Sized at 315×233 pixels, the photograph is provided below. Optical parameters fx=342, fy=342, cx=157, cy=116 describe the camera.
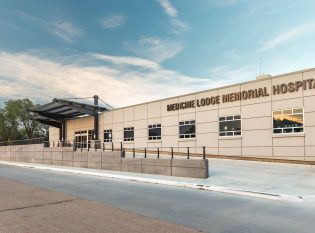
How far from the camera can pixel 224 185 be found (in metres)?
14.5

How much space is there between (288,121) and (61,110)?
102 feet

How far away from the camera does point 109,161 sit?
2405cm

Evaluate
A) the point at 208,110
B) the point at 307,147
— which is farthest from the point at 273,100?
the point at 208,110

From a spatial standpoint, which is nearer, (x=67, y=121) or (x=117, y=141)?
(x=117, y=141)

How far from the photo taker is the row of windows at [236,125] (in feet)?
74.8

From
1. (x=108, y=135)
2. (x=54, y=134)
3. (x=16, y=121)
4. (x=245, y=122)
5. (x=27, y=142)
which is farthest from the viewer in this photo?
(x=16, y=121)

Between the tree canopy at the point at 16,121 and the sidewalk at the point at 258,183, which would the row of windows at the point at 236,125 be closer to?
the sidewalk at the point at 258,183

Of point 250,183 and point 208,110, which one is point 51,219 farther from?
point 208,110

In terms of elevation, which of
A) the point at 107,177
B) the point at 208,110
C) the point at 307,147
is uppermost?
the point at 208,110

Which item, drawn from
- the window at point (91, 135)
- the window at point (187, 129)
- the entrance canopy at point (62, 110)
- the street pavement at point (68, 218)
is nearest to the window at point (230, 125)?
the window at point (187, 129)

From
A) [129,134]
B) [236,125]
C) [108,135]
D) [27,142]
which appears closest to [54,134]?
[27,142]

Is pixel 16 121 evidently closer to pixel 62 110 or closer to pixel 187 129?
pixel 62 110

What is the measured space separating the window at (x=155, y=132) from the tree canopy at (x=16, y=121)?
51544 mm

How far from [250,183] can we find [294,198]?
3.60 metres
